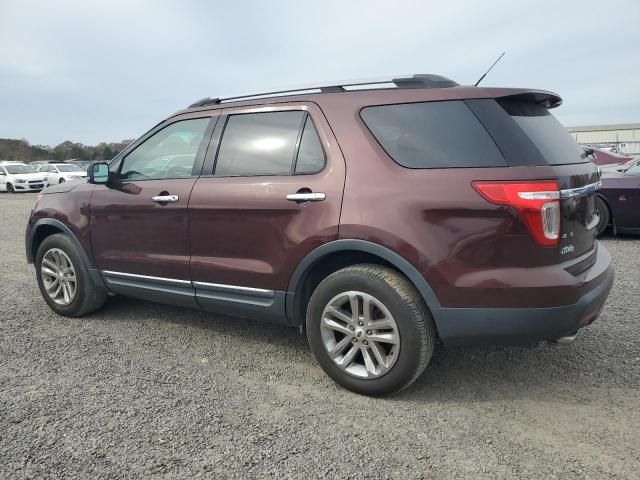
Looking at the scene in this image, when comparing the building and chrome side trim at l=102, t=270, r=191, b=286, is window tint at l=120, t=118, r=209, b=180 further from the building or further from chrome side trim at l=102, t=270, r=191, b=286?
the building

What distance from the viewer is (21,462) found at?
7.57 feet

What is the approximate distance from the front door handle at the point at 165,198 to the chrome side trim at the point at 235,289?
0.62 m

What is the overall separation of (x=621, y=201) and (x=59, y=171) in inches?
1001

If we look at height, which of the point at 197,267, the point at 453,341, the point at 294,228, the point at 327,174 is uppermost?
the point at 327,174

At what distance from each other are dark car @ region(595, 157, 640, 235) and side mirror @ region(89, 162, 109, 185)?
692 centimetres

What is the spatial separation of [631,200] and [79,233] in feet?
25.0

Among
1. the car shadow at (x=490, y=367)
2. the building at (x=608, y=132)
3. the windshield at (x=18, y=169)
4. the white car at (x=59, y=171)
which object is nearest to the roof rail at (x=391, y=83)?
the car shadow at (x=490, y=367)

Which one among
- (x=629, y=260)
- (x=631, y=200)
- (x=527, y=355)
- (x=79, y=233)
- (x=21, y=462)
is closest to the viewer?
(x=21, y=462)

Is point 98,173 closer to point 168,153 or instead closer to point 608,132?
point 168,153

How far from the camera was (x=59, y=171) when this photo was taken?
2536 cm

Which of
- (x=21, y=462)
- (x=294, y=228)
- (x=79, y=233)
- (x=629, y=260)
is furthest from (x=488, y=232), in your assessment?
(x=629, y=260)

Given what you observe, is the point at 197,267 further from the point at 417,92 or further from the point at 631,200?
the point at 631,200

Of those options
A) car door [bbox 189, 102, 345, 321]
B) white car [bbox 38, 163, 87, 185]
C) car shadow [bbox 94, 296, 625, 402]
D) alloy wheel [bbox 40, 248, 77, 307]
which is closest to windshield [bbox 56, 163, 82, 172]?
white car [bbox 38, 163, 87, 185]

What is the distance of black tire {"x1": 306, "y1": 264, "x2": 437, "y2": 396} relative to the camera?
2703 millimetres
